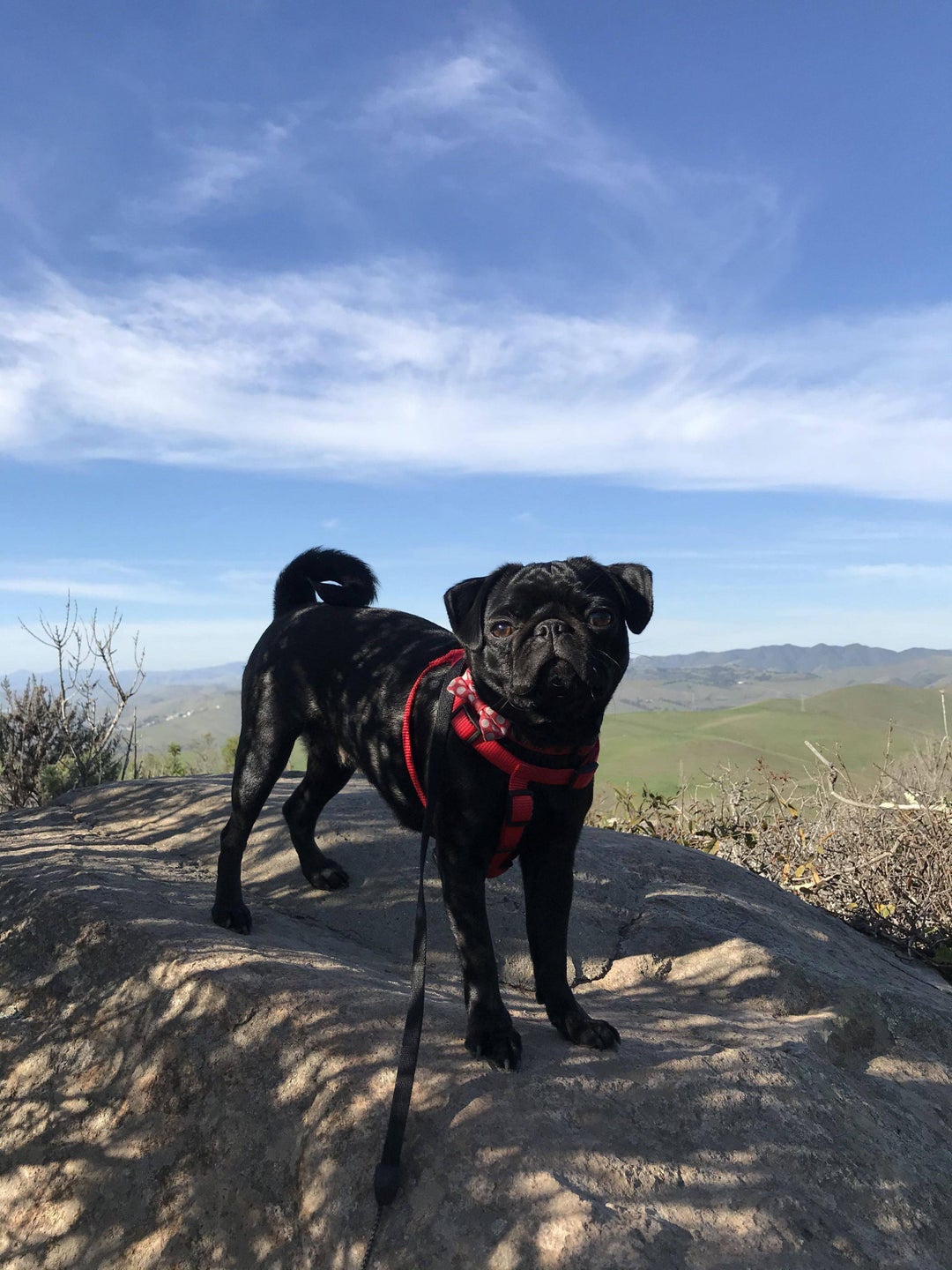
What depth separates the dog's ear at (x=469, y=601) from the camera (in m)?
3.12

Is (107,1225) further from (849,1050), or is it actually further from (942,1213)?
(849,1050)

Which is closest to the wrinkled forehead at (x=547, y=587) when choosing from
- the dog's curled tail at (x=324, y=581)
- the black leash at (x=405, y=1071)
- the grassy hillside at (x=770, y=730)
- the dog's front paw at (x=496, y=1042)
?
the black leash at (x=405, y=1071)

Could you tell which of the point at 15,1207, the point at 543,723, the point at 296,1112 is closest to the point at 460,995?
the point at 296,1112

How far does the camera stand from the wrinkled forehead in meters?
2.99

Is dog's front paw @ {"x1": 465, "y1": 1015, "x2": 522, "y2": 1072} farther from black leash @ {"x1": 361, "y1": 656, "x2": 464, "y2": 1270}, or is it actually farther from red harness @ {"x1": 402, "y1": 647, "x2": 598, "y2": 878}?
red harness @ {"x1": 402, "y1": 647, "x2": 598, "y2": 878}

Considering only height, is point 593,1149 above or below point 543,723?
below

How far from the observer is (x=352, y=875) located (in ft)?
15.7


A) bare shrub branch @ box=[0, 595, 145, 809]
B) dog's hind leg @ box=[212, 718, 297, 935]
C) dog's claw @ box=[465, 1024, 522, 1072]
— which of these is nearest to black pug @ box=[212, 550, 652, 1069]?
dog's claw @ box=[465, 1024, 522, 1072]

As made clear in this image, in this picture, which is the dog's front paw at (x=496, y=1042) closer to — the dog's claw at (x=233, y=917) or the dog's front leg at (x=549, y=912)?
the dog's front leg at (x=549, y=912)

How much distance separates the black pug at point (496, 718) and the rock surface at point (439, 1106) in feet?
0.65

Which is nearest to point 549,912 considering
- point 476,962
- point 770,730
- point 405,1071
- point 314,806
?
point 476,962

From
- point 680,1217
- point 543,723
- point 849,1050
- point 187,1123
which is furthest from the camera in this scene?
point 849,1050

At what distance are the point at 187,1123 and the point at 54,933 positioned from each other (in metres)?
1.21

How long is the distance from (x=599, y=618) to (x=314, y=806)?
2.45m
